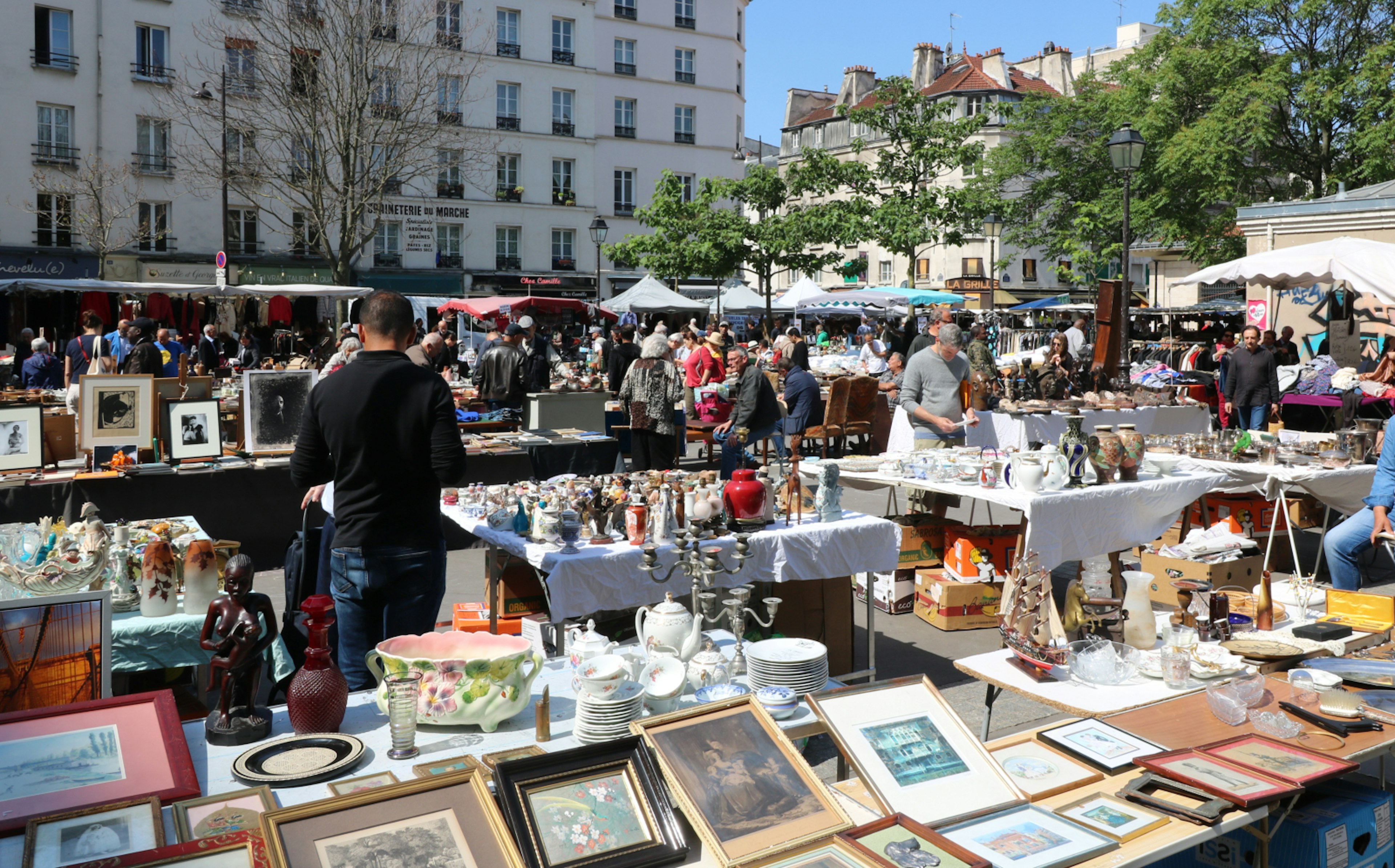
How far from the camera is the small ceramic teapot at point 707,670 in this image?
2.99 m

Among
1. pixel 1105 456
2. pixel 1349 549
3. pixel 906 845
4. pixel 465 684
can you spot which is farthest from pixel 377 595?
pixel 1349 549

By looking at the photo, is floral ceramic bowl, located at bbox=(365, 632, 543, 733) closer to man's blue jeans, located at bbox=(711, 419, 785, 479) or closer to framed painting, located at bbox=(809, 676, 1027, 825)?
framed painting, located at bbox=(809, 676, 1027, 825)

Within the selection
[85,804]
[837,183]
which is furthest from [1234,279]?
[837,183]

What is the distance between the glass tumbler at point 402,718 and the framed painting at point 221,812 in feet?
1.03

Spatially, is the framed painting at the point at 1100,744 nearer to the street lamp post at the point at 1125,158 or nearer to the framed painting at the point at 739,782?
the framed painting at the point at 739,782

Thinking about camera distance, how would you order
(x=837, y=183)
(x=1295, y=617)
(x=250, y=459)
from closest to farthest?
(x=1295, y=617) < (x=250, y=459) < (x=837, y=183)

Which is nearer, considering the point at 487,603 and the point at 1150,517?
the point at 487,603

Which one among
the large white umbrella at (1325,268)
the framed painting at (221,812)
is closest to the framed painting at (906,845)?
the framed painting at (221,812)

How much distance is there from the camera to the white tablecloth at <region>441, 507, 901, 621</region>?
4.34 meters

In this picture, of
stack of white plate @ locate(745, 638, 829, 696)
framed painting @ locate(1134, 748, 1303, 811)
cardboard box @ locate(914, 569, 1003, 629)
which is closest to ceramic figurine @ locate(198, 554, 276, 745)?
stack of white plate @ locate(745, 638, 829, 696)

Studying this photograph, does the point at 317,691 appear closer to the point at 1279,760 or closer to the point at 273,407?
the point at 1279,760

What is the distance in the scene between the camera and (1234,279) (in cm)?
1161

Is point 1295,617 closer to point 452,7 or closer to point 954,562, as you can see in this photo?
point 954,562

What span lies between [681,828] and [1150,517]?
4991 millimetres
